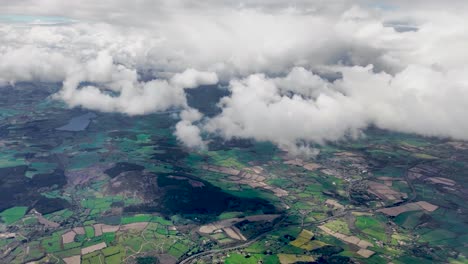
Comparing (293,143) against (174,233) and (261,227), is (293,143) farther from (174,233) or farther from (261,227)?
(174,233)

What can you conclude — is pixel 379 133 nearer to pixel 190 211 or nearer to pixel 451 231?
pixel 451 231

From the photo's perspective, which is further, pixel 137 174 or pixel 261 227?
pixel 137 174

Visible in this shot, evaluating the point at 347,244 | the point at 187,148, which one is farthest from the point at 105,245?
the point at 187,148

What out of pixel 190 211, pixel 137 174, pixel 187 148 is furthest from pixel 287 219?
pixel 187 148

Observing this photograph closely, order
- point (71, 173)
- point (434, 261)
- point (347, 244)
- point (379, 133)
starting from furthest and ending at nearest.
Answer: point (379, 133) → point (71, 173) → point (347, 244) → point (434, 261)

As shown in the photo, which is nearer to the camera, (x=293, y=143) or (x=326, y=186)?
(x=326, y=186)

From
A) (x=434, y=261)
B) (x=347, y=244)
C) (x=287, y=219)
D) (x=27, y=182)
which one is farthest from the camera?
(x=27, y=182)
